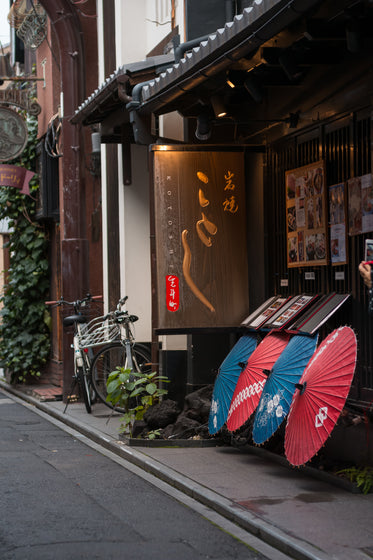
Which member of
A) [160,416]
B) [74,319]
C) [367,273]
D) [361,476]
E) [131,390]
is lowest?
[361,476]

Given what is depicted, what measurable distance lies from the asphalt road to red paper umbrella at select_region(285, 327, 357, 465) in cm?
107

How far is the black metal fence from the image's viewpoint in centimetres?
857

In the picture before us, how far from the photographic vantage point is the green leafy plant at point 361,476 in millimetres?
7616

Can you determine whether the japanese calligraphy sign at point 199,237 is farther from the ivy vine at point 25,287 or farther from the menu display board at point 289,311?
the ivy vine at point 25,287

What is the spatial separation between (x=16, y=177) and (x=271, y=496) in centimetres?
1268

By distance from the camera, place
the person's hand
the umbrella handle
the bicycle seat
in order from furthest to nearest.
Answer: the bicycle seat, the umbrella handle, the person's hand

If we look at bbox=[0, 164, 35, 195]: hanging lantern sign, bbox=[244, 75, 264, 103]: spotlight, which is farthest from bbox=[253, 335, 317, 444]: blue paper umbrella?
bbox=[0, 164, 35, 195]: hanging lantern sign

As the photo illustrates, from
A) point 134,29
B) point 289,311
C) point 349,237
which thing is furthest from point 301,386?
point 134,29

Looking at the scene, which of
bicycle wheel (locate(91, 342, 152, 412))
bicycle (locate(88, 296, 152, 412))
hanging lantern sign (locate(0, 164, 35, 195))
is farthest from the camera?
hanging lantern sign (locate(0, 164, 35, 195))

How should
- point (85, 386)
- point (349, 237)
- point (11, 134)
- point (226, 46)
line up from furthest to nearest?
1. point (11, 134)
2. point (85, 386)
3. point (349, 237)
4. point (226, 46)

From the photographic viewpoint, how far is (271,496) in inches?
299

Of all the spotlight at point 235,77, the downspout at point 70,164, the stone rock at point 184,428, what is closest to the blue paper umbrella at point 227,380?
the stone rock at point 184,428

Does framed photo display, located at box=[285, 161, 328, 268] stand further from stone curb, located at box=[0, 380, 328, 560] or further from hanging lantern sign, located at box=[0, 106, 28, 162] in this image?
hanging lantern sign, located at box=[0, 106, 28, 162]

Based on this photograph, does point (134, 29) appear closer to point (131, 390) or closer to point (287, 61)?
point (131, 390)
